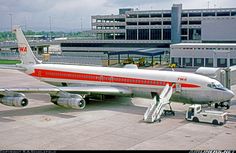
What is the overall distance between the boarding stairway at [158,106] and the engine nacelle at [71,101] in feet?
22.9

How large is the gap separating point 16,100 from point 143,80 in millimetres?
13943

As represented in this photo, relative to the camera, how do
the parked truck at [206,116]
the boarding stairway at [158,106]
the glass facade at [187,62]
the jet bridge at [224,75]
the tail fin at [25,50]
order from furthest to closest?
the glass facade at [187,62]
the tail fin at [25,50]
the jet bridge at [224,75]
the boarding stairway at [158,106]
the parked truck at [206,116]

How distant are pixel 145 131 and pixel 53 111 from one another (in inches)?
501

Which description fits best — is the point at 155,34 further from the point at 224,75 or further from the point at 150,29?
the point at 224,75

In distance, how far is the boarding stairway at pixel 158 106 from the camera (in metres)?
33.8

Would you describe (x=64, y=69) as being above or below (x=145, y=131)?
above

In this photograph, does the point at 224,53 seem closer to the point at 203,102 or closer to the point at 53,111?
the point at 203,102

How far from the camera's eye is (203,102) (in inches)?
1475

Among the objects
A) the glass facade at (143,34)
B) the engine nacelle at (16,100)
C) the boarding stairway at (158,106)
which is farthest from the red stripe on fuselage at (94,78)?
the glass facade at (143,34)

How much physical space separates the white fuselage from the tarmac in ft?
7.15

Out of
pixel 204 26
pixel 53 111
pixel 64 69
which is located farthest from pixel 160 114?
pixel 204 26

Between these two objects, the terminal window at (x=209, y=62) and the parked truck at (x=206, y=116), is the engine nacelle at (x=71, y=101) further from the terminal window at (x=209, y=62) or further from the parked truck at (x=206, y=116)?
the terminal window at (x=209, y=62)

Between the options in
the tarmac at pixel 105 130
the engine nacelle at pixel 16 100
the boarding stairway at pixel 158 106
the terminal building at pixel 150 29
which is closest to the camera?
the tarmac at pixel 105 130

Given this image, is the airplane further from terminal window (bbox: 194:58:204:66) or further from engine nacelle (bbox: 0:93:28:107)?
terminal window (bbox: 194:58:204:66)
